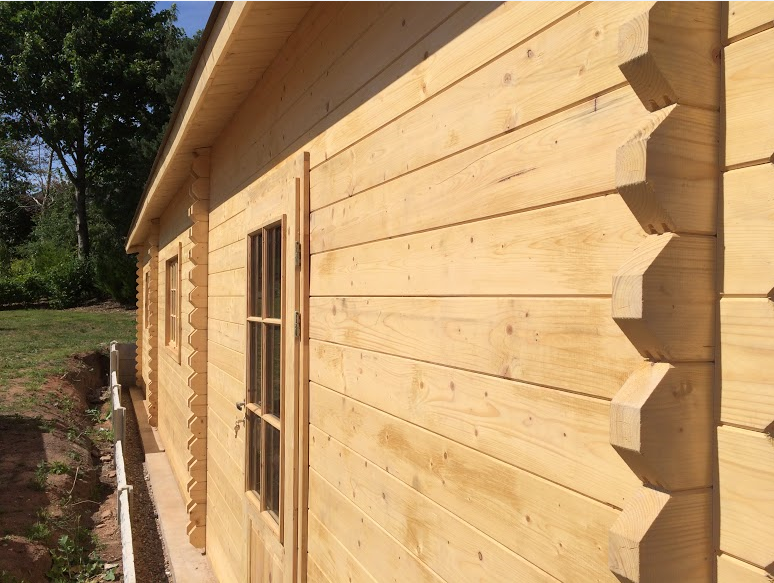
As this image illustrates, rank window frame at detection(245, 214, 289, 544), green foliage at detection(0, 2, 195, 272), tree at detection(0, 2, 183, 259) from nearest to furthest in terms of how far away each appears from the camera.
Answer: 1. window frame at detection(245, 214, 289, 544)
2. green foliage at detection(0, 2, 195, 272)
3. tree at detection(0, 2, 183, 259)

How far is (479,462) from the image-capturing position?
1.56 metres

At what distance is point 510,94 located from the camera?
1479 millimetres

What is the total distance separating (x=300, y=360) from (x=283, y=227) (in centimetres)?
61

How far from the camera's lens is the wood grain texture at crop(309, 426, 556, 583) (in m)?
1.48

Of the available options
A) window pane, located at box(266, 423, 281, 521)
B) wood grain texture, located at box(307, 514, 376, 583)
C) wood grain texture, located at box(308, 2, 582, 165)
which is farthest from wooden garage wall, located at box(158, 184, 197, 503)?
wood grain texture, located at box(308, 2, 582, 165)

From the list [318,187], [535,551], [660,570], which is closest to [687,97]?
[660,570]

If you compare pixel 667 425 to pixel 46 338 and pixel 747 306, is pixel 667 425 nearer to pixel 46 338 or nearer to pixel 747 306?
pixel 747 306

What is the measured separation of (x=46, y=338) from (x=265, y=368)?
55.6ft

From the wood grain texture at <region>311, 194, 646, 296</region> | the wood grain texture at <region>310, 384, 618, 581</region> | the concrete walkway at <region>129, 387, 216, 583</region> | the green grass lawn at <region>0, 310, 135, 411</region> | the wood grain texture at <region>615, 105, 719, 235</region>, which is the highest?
the wood grain texture at <region>615, 105, 719, 235</region>

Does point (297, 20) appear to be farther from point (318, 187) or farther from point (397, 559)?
point (397, 559)

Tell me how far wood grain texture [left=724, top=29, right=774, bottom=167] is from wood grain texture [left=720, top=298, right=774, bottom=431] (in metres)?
0.22

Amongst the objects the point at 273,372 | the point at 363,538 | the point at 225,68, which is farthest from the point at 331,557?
the point at 225,68

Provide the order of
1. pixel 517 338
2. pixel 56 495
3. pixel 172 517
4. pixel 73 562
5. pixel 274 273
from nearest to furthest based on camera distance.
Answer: pixel 517 338 → pixel 274 273 → pixel 73 562 → pixel 172 517 → pixel 56 495

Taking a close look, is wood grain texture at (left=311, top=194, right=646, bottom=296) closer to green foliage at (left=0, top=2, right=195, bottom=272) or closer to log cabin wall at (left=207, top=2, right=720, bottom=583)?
log cabin wall at (left=207, top=2, right=720, bottom=583)
